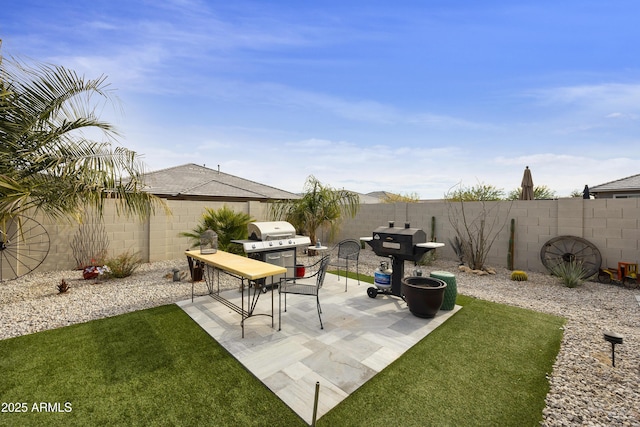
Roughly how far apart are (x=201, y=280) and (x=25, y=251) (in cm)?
405

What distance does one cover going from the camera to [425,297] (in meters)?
3.85

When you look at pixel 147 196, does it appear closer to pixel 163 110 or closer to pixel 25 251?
pixel 163 110

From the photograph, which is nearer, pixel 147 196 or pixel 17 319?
pixel 17 319

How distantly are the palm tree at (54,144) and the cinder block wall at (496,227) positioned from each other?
3.09 meters

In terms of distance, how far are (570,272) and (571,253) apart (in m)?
0.97

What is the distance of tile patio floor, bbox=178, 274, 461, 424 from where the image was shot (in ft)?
8.13

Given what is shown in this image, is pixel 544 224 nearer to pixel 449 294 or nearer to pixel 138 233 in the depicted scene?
pixel 449 294

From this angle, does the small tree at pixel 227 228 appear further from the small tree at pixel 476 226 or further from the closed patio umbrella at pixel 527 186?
the closed patio umbrella at pixel 527 186

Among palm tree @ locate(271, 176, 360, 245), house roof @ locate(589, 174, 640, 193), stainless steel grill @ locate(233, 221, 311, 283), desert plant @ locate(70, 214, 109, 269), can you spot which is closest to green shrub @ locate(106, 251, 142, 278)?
desert plant @ locate(70, 214, 109, 269)

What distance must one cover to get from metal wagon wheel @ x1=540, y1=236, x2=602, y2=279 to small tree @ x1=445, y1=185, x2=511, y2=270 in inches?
45.0

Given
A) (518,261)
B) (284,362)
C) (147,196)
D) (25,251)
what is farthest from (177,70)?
(518,261)

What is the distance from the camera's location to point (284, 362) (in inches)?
111

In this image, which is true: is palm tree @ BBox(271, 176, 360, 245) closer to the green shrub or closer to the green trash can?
the green shrub

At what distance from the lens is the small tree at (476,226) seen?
737 centimetres
